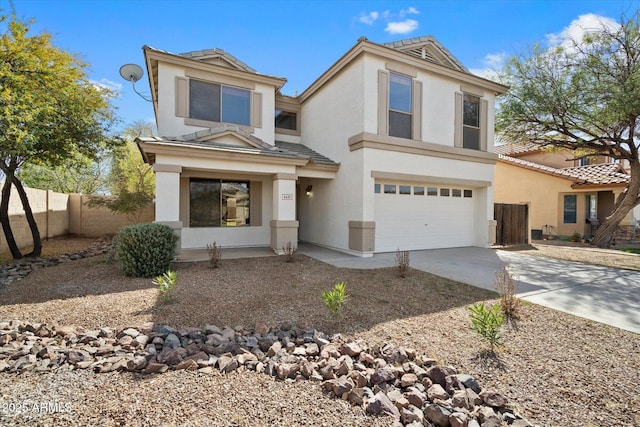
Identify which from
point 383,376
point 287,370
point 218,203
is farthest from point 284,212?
point 383,376

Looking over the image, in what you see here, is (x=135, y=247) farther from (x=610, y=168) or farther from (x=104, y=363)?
(x=610, y=168)

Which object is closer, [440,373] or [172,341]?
[440,373]

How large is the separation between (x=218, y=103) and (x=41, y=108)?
519 cm

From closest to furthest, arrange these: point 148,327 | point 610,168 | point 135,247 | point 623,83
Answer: point 148,327, point 135,247, point 623,83, point 610,168

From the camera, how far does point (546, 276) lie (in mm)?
7461

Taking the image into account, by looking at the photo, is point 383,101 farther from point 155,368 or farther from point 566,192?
point 566,192

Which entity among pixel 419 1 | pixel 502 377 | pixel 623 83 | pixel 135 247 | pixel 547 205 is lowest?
pixel 502 377

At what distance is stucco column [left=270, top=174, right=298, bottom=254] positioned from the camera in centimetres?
984

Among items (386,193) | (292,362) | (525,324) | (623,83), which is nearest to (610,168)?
(623,83)

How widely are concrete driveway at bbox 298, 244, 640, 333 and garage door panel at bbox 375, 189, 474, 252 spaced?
1.71ft

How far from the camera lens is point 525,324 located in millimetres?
4391

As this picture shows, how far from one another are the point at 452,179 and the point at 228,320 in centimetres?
989

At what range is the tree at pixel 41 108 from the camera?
22.0 feet

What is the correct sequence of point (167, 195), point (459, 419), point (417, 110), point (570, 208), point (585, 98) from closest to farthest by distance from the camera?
point (459, 419) → point (167, 195) → point (417, 110) → point (585, 98) → point (570, 208)
